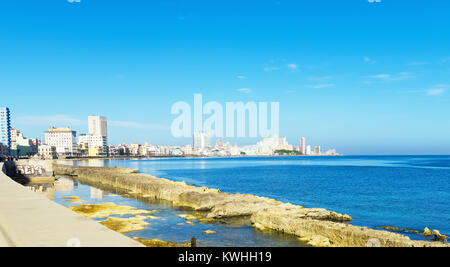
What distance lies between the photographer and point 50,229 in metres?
9.99

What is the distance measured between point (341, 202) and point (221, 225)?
70.2 feet

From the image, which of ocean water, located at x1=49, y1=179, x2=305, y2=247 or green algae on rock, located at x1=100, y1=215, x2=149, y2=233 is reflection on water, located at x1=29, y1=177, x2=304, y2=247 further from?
green algae on rock, located at x1=100, y1=215, x2=149, y2=233

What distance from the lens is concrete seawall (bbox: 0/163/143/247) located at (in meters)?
8.44

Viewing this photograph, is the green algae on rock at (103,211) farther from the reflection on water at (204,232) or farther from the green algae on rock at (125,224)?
the green algae on rock at (125,224)

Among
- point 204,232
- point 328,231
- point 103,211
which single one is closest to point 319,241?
point 328,231

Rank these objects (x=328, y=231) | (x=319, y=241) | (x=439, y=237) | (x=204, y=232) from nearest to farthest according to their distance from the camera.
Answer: (x=319, y=241) < (x=328, y=231) < (x=439, y=237) < (x=204, y=232)

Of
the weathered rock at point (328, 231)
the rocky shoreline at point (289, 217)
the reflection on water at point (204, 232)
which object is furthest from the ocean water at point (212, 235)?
the rocky shoreline at point (289, 217)

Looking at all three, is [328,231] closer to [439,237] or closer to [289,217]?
[289,217]

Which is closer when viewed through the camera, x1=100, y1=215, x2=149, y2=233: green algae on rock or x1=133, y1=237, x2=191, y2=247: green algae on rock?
x1=133, y1=237, x2=191, y2=247: green algae on rock

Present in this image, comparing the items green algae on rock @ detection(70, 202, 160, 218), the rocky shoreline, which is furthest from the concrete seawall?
the rocky shoreline

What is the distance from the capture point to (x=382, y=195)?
46344 mm

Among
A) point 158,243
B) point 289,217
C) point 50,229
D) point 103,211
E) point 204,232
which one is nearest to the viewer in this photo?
point 50,229

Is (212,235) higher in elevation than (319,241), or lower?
lower
